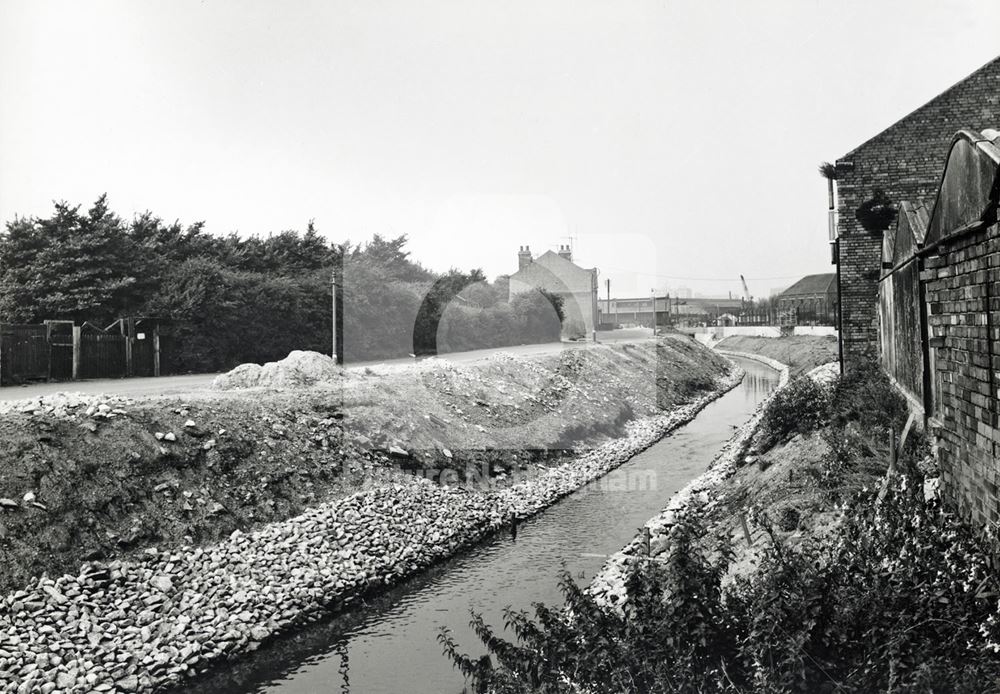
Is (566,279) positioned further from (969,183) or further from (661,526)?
(969,183)

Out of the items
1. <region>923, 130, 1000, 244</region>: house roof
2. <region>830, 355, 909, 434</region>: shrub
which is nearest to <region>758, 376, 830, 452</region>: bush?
<region>830, 355, 909, 434</region>: shrub

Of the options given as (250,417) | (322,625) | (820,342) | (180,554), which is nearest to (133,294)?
(250,417)

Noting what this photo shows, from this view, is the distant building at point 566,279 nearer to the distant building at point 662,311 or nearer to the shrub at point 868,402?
the distant building at point 662,311

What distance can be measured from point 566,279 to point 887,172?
174 ft

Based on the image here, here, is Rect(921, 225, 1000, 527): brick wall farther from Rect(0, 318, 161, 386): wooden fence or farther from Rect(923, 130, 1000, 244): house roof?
Rect(0, 318, 161, 386): wooden fence

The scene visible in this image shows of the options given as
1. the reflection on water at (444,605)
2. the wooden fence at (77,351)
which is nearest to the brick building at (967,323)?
the reflection on water at (444,605)

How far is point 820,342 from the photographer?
49.1m

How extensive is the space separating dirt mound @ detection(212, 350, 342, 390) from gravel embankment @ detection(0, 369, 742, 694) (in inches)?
231

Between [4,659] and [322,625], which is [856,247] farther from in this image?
[4,659]

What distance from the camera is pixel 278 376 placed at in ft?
64.1

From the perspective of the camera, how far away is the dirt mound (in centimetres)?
1934

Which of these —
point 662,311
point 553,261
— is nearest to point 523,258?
point 553,261

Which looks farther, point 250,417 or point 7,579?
point 250,417

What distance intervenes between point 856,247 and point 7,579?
19.7 meters
